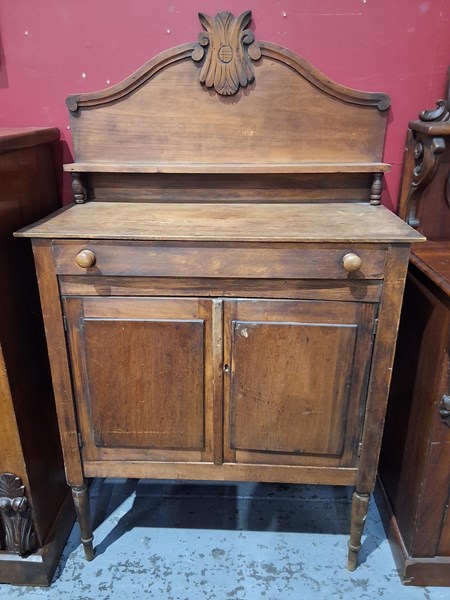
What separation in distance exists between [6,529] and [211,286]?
3.21ft

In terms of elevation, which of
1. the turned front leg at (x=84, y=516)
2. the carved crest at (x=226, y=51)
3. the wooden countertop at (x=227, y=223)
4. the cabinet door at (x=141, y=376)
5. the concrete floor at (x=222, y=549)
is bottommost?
the concrete floor at (x=222, y=549)

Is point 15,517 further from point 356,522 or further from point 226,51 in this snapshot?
point 226,51

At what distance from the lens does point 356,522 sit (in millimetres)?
1462

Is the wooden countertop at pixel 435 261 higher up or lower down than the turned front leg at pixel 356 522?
higher up

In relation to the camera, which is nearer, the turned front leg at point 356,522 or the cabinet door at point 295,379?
the cabinet door at point 295,379

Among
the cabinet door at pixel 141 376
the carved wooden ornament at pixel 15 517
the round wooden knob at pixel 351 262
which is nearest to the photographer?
the round wooden knob at pixel 351 262

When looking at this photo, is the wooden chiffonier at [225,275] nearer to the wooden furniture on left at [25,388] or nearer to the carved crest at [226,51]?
the carved crest at [226,51]

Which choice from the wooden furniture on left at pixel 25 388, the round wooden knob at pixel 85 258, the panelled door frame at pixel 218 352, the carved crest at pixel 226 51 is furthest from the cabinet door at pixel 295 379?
the carved crest at pixel 226 51

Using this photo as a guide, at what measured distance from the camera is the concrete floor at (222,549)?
4.89ft

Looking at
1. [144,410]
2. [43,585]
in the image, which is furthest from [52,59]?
[43,585]

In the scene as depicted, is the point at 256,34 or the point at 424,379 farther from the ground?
the point at 256,34

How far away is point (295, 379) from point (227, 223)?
0.45 meters

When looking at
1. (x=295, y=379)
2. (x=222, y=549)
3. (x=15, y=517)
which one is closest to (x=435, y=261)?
(x=295, y=379)

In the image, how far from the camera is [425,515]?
1.42 metres
